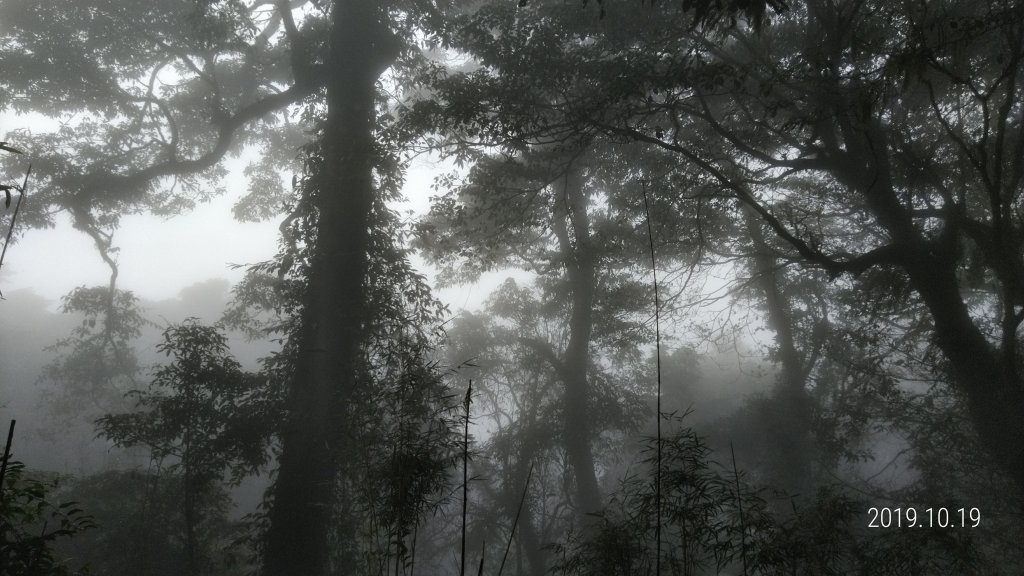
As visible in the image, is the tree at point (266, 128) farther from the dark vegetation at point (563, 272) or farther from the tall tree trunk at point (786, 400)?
the tall tree trunk at point (786, 400)

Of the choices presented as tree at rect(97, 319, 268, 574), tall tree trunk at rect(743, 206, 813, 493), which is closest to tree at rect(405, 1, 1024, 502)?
tall tree trunk at rect(743, 206, 813, 493)

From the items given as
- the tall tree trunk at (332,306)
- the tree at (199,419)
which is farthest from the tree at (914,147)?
the tree at (199,419)

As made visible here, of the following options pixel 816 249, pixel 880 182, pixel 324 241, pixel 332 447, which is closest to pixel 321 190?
pixel 324 241

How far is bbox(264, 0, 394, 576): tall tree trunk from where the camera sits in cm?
693

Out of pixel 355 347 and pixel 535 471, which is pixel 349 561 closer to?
pixel 355 347

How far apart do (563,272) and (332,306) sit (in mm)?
8350

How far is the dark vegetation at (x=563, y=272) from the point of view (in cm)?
467

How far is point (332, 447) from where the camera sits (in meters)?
6.84

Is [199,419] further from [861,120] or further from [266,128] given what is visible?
[266,128]

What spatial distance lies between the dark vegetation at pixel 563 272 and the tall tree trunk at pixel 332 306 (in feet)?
0.16

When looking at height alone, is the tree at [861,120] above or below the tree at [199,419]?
above

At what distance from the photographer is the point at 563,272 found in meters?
15.1

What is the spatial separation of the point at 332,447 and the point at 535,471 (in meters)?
9.02

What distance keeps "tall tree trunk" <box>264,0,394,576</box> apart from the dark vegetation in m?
0.05
